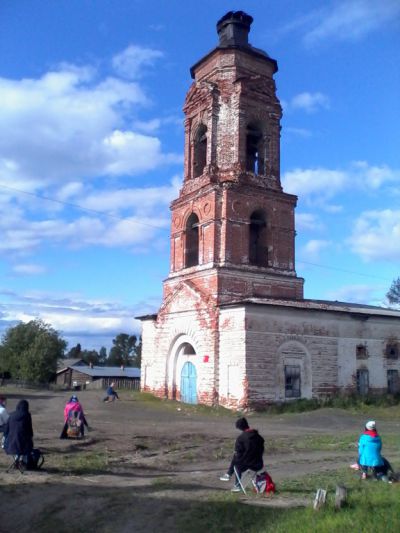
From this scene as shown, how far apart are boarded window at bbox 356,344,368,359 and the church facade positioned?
46 millimetres

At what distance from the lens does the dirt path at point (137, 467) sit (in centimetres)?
728

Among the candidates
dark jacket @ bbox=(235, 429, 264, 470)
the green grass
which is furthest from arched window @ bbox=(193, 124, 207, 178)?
the green grass

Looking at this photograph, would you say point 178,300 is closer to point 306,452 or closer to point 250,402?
point 250,402

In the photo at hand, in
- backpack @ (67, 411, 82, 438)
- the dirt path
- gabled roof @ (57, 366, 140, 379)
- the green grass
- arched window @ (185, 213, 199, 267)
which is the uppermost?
arched window @ (185, 213, 199, 267)

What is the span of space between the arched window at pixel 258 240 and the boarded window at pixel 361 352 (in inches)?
226

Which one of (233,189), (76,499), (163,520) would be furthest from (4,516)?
(233,189)

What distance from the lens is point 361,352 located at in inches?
992

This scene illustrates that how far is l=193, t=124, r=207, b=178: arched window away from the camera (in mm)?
27266

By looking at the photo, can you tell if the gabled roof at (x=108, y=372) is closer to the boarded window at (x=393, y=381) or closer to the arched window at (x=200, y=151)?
the arched window at (x=200, y=151)

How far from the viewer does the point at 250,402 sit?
21.3 m

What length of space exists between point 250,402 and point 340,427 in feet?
13.2

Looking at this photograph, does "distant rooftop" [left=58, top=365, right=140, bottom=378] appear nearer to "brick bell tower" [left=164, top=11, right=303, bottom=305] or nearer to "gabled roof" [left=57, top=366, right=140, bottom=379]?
"gabled roof" [left=57, top=366, right=140, bottom=379]

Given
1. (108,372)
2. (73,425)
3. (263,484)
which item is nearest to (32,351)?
(108,372)

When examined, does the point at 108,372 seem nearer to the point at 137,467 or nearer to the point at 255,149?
the point at 255,149
